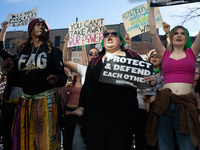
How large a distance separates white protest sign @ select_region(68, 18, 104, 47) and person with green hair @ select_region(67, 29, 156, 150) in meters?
2.24

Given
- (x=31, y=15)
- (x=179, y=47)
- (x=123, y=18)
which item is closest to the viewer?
(x=179, y=47)

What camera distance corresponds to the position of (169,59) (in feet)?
7.79

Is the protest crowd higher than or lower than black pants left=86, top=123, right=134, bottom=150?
higher

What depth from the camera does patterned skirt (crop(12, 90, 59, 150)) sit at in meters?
2.28

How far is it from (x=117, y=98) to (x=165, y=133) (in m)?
0.66

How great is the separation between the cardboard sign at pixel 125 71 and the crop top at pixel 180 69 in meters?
0.29

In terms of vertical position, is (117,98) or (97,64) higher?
(97,64)

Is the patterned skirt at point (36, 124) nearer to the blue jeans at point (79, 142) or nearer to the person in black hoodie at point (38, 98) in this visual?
the person in black hoodie at point (38, 98)

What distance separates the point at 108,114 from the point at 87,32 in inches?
111

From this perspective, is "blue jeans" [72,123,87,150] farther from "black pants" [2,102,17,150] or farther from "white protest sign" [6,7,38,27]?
"white protest sign" [6,7,38,27]

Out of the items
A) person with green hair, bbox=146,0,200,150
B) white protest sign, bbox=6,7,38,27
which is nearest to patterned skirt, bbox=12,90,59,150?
person with green hair, bbox=146,0,200,150

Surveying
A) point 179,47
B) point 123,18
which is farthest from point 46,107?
point 123,18

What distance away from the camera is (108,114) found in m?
2.14

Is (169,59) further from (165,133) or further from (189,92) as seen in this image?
(165,133)
